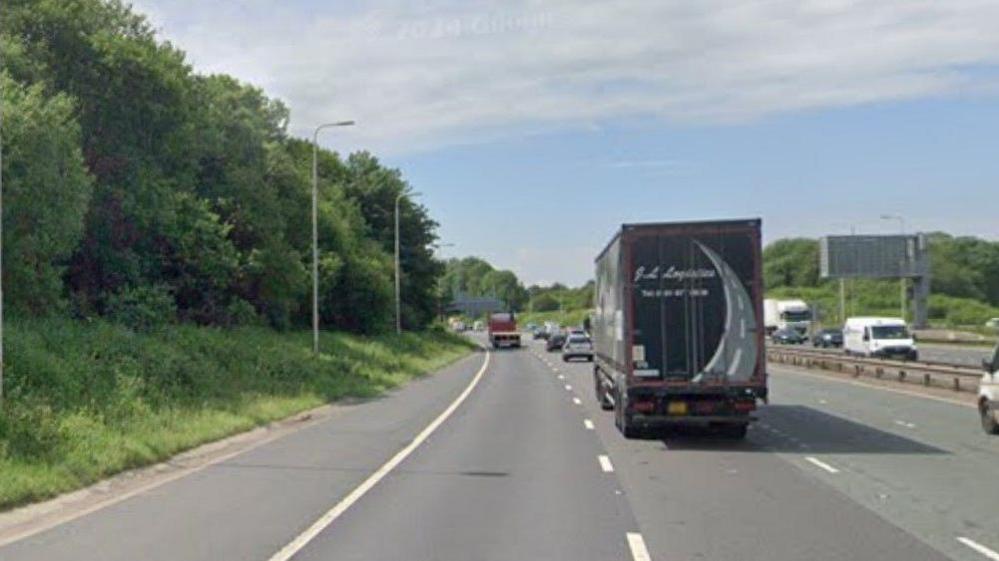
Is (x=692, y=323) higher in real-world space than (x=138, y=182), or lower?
lower

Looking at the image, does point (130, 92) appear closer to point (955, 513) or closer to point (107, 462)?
point (107, 462)

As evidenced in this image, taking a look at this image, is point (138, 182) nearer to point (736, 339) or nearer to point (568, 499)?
point (736, 339)

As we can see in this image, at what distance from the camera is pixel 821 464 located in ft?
57.9

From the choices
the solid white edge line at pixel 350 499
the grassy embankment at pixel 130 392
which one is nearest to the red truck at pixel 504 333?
the grassy embankment at pixel 130 392

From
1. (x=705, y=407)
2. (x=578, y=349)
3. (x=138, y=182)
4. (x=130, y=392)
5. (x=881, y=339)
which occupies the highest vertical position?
(x=138, y=182)

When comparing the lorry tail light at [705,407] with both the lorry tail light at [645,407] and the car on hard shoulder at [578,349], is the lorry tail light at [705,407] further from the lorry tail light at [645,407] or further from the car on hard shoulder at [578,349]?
the car on hard shoulder at [578,349]

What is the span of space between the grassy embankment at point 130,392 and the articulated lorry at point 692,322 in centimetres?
801

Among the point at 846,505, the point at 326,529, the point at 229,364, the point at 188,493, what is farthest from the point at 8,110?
the point at 846,505

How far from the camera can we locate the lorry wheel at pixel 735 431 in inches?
863

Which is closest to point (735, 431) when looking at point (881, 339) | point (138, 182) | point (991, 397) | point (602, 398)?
point (991, 397)

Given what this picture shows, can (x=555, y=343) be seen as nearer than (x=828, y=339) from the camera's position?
No

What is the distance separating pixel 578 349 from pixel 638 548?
61021mm

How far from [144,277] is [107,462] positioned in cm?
2521

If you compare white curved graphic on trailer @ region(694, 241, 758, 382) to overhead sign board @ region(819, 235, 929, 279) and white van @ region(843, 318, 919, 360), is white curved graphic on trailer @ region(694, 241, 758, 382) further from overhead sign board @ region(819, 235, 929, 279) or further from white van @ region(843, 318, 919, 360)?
overhead sign board @ region(819, 235, 929, 279)
